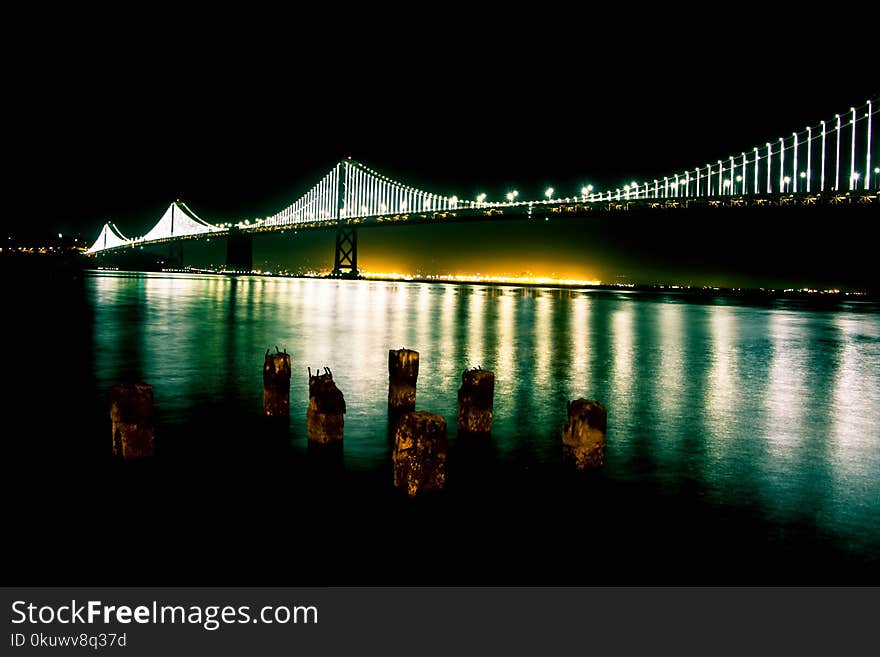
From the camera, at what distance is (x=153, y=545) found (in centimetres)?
385

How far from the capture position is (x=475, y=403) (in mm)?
6223

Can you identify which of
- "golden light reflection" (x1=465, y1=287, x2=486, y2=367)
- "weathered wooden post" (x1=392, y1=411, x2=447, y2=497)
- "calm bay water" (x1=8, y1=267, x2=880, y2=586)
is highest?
"golden light reflection" (x1=465, y1=287, x2=486, y2=367)

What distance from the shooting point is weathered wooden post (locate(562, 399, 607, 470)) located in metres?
4.98

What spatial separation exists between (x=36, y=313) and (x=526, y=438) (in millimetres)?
19353

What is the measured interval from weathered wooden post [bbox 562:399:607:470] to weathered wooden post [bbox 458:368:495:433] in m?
1.08

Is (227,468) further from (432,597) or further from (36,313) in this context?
(36,313)

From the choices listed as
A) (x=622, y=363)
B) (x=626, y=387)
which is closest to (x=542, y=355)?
(x=622, y=363)

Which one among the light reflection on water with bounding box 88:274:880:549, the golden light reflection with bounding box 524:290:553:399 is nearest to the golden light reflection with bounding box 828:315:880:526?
the light reflection on water with bounding box 88:274:880:549

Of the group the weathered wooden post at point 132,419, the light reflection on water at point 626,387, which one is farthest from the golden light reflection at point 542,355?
the weathered wooden post at point 132,419

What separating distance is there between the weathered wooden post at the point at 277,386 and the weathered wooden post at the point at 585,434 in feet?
8.78

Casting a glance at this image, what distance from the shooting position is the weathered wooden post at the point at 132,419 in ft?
16.6

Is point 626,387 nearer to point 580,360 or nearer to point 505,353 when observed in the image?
point 580,360

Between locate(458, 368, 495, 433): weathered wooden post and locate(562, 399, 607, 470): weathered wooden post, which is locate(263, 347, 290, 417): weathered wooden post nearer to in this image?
locate(458, 368, 495, 433): weathered wooden post

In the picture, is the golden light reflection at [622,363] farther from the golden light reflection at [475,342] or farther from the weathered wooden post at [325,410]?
the weathered wooden post at [325,410]
